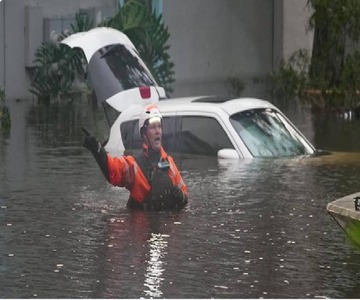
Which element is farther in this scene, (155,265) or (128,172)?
(128,172)

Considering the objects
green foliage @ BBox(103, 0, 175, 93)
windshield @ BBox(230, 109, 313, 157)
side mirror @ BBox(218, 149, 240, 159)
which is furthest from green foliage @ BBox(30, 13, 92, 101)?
side mirror @ BBox(218, 149, 240, 159)

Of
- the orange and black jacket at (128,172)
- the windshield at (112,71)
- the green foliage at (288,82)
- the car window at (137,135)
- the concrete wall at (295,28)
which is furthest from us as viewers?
the concrete wall at (295,28)

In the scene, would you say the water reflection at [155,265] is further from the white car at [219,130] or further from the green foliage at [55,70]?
the green foliage at [55,70]

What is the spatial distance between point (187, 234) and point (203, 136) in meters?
5.84

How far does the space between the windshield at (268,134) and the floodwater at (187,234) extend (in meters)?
0.20

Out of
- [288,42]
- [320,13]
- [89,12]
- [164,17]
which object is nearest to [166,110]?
[320,13]

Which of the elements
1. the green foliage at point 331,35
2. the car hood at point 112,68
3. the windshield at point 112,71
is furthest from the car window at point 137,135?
the green foliage at point 331,35

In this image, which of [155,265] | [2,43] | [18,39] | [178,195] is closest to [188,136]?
[178,195]

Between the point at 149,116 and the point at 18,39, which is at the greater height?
the point at 18,39

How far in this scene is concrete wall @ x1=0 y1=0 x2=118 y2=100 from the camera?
102ft

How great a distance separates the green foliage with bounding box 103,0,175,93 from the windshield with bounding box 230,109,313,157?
11.0m

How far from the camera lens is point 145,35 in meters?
31.4

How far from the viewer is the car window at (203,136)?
19.4 meters

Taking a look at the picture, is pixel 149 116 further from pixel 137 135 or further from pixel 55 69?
pixel 55 69
